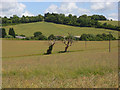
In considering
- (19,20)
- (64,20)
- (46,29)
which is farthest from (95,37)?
(19,20)

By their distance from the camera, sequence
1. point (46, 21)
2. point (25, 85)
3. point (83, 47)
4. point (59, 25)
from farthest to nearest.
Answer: point (46, 21), point (59, 25), point (83, 47), point (25, 85)

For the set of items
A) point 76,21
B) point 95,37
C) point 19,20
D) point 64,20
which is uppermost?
point 19,20

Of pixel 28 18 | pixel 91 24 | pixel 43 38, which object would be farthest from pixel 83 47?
pixel 28 18

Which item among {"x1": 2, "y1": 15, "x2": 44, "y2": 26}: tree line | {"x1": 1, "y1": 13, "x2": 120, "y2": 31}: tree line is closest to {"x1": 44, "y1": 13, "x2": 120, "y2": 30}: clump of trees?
{"x1": 1, "y1": 13, "x2": 120, "y2": 31}: tree line

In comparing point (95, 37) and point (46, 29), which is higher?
point (46, 29)

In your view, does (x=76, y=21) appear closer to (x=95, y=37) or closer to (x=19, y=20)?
(x=95, y=37)

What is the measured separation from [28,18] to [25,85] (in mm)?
92929

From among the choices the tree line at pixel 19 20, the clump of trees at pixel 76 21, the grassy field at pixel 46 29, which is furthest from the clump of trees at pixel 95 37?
the tree line at pixel 19 20

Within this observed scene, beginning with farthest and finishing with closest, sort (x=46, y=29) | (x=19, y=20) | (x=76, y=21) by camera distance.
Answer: (x=19, y=20) → (x=76, y=21) → (x=46, y=29)

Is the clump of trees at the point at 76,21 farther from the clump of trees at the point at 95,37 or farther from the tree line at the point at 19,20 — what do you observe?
the clump of trees at the point at 95,37

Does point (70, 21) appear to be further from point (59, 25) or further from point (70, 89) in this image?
point (70, 89)

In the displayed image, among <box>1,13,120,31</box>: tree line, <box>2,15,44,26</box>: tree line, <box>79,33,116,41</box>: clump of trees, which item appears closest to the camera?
<box>79,33,116,41</box>: clump of trees

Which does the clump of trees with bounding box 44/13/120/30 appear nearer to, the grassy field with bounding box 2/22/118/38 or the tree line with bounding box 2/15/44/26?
the grassy field with bounding box 2/22/118/38

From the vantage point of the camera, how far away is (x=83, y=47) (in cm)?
5312
